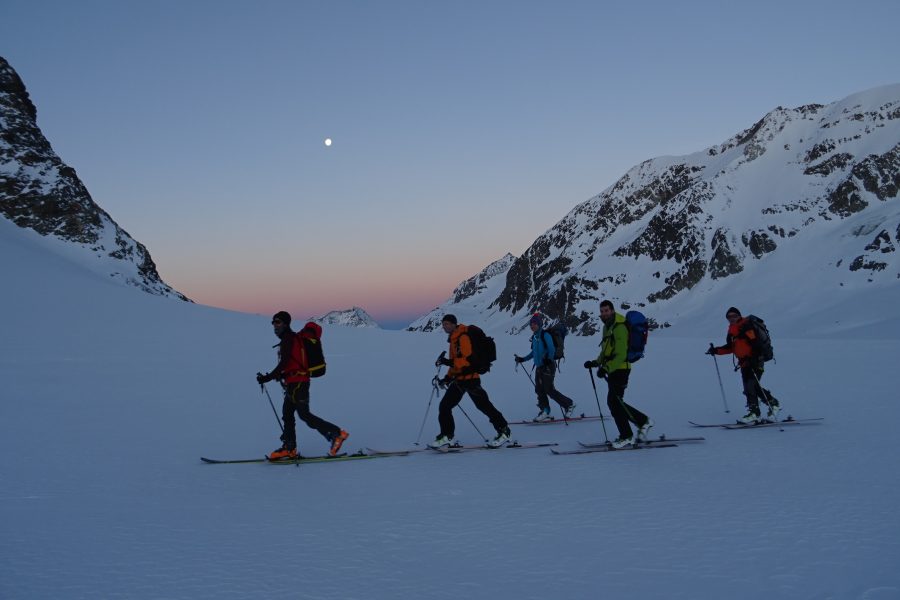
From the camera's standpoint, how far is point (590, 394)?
15.8 meters

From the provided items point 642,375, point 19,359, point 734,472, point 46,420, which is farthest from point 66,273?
point 734,472

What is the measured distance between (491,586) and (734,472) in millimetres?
4241

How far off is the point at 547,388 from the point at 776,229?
162 metres

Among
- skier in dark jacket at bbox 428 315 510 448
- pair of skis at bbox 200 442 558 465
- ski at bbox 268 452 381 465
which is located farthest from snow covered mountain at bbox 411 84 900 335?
ski at bbox 268 452 381 465

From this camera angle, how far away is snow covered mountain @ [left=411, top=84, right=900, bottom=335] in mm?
121188

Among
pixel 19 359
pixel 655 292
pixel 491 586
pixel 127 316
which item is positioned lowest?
pixel 491 586

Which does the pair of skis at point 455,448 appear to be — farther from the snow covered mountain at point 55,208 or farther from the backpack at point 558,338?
the snow covered mountain at point 55,208

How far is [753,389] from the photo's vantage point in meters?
10.6

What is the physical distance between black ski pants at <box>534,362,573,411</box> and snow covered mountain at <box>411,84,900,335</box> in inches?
4462

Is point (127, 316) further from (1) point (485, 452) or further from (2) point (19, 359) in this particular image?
(1) point (485, 452)

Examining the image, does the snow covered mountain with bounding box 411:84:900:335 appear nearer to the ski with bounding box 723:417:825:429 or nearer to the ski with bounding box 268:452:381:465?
the ski with bounding box 723:417:825:429

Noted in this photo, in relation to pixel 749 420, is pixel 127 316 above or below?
above

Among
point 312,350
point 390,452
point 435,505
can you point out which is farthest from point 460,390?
point 435,505

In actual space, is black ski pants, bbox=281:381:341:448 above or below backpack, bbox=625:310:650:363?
below
